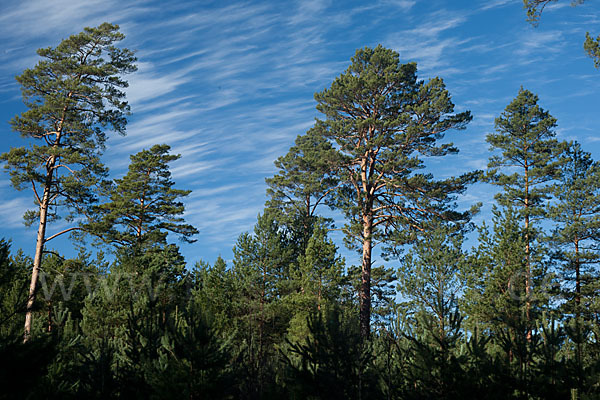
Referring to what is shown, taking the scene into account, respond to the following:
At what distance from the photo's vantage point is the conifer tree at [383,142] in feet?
91.5

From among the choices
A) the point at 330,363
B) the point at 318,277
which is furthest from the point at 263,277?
the point at 330,363

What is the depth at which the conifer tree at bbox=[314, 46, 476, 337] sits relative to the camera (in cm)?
2789

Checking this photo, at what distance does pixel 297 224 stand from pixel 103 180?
14095 mm

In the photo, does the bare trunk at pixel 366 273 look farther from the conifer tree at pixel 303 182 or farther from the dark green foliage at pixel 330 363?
the dark green foliage at pixel 330 363

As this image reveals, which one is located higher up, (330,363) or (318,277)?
(318,277)

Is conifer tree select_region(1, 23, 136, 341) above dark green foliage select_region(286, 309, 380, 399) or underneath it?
above

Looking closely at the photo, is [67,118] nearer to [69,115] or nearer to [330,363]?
[69,115]

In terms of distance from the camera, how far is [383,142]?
93.1ft

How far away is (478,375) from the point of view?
8.21 meters

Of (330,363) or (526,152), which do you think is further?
(526,152)

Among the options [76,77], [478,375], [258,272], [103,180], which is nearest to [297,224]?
[258,272]

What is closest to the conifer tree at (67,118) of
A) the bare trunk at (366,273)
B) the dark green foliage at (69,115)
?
the dark green foliage at (69,115)

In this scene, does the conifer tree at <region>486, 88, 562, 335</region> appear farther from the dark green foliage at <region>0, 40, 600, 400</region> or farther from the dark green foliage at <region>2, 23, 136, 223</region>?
the dark green foliage at <region>2, 23, 136, 223</region>

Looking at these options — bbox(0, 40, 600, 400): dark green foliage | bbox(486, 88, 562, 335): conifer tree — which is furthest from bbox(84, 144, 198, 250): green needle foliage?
bbox(486, 88, 562, 335): conifer tree
